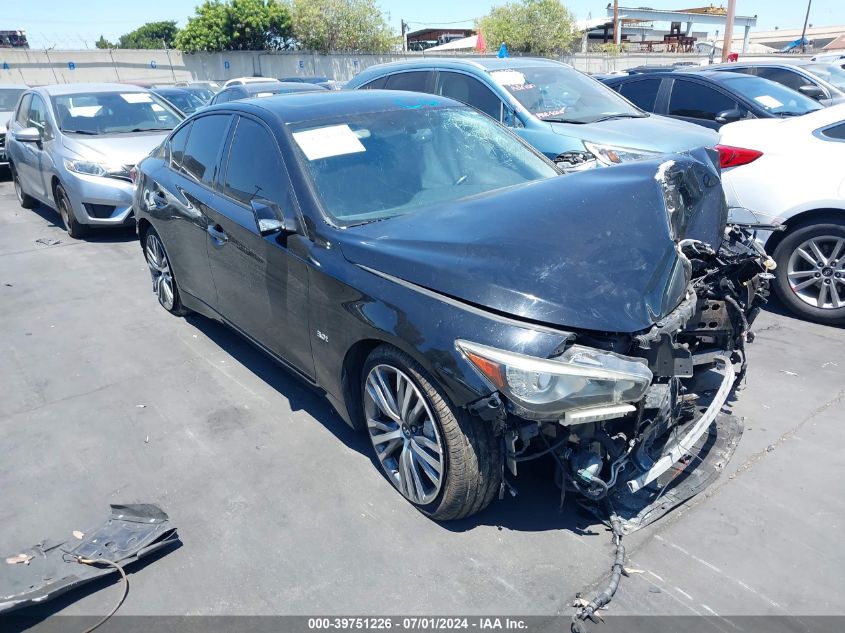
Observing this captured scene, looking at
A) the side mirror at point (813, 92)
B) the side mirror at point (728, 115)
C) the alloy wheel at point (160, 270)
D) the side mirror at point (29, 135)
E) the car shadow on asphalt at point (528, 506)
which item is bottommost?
the car shadow on asphalt at point (528, 506)

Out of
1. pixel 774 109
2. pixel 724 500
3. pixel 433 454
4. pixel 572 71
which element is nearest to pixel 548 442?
pixel 433 454

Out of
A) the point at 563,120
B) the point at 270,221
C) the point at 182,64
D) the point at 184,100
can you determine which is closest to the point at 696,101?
the point at 563,120

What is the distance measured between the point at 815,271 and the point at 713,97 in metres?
3.86

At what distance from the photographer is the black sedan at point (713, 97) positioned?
7.84 meters

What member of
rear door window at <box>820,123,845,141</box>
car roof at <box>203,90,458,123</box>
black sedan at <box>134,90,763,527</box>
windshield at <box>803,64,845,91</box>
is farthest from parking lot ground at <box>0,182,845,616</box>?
windshield at <box>803,64,845,91</box>

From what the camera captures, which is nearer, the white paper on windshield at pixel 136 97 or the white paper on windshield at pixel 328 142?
the white paper on windshield at pixel 328 142

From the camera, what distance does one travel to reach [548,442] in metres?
2.70

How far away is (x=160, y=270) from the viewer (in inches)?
216

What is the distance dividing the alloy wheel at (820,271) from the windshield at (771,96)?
11.6 ft

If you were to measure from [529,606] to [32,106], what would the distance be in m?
9.47

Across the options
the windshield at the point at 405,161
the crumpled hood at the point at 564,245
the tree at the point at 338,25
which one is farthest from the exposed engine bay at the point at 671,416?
the tree at the point at 338,25

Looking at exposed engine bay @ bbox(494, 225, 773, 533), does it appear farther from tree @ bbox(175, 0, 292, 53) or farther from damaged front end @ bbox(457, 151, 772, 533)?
tree @ bbox(175, 0, 292, 53)

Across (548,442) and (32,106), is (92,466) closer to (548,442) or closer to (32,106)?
(548,442)

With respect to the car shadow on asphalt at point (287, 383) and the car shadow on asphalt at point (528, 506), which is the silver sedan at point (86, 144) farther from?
the car shadow on asphalt at point (528, 506)
